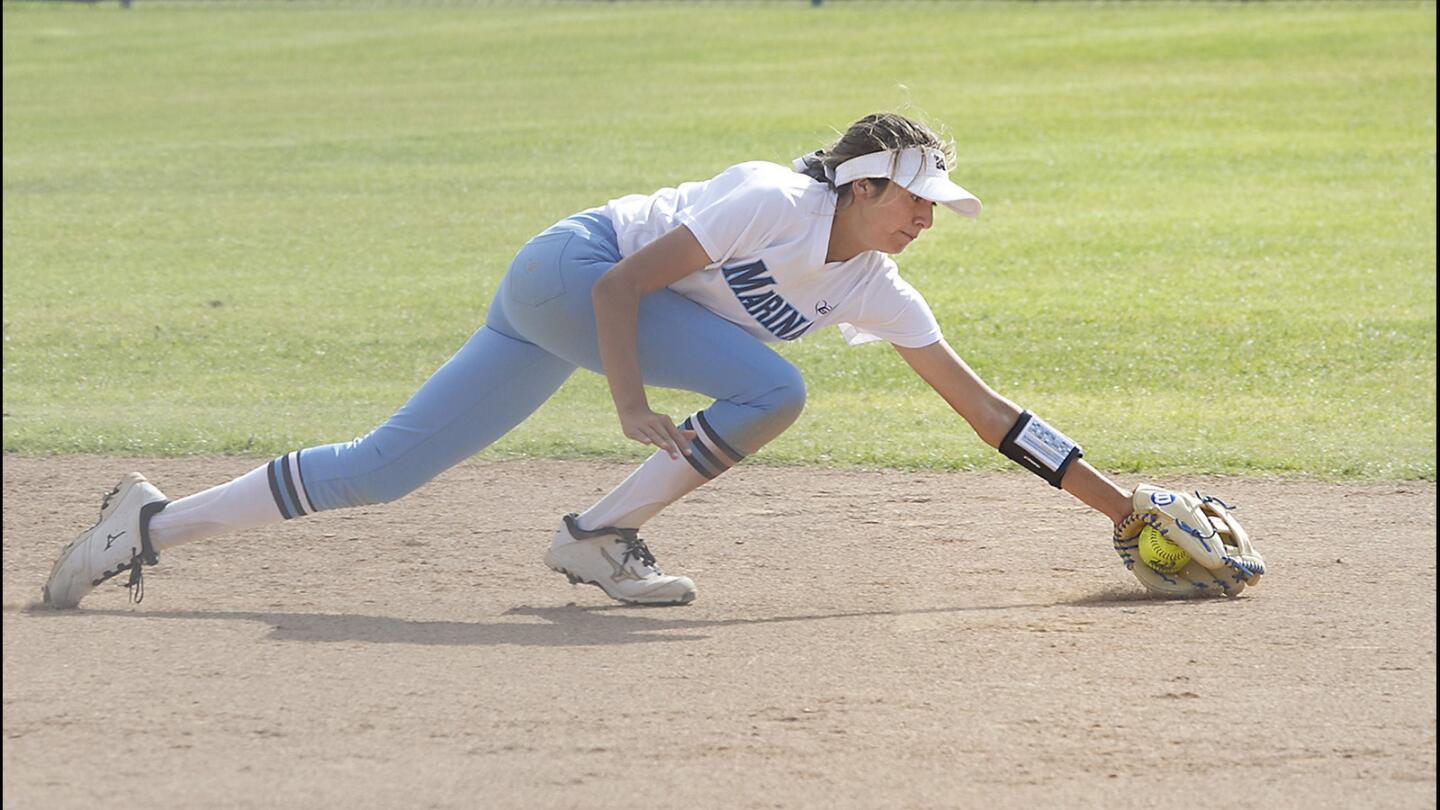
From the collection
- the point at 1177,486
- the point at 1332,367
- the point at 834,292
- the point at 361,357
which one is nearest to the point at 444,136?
the point at 361,357

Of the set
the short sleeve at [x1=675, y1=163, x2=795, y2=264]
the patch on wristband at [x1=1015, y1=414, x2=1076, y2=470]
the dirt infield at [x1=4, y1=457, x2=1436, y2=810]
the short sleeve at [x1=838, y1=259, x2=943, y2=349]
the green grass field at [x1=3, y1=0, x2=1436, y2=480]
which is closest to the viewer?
the dirt infield at [x1=4, y1=457, x2=1436, y2=810]

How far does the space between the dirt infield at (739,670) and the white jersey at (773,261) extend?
2.75ft

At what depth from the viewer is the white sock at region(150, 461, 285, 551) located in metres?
5.15

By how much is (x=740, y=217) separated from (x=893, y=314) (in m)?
0.62

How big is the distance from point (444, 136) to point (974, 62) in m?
8.86

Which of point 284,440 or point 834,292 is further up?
point 834,292

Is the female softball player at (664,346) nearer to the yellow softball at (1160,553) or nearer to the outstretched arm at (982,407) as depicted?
the outstretched arm at (982,407)

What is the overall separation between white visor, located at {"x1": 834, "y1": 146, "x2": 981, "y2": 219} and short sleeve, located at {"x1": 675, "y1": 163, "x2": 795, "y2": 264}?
7.8 inches

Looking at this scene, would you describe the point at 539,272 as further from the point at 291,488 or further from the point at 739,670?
the point at 739,670

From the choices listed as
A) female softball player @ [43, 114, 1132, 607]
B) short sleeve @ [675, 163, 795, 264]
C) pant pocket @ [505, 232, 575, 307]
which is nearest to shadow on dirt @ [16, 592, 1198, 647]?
female softball player @ [43, 114, 1132, 607]

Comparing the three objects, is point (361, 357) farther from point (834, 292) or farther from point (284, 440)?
point (834, 292)

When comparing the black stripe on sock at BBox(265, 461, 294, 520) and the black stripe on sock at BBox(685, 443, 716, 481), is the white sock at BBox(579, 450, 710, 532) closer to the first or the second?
the black stripe on sock at BBox(685, 443, 716, 481)

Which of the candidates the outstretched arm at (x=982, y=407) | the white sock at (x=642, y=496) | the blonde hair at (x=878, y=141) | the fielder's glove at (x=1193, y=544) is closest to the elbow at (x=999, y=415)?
the outstretched arm at (x=982, y=407)

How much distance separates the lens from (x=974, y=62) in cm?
2598
